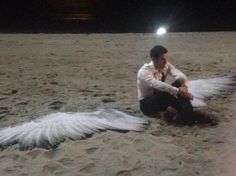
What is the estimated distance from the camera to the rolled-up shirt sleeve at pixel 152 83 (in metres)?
5.05

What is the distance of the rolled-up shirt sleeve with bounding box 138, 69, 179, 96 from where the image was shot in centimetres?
505

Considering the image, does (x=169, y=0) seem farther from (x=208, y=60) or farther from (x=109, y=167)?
(x=109, y=167)

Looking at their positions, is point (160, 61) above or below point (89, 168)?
above

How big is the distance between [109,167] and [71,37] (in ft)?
27.5

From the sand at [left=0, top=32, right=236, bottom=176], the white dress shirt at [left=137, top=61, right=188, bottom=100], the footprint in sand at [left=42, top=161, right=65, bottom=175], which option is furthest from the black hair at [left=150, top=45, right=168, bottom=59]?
the footprint in sand at [left=42, top=161, right=65, bottom=175]

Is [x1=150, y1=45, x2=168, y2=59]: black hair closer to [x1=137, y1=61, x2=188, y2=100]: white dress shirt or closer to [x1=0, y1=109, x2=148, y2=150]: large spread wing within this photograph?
[x1=137, y1=61, x2=188, y2=100]: white dress shirt

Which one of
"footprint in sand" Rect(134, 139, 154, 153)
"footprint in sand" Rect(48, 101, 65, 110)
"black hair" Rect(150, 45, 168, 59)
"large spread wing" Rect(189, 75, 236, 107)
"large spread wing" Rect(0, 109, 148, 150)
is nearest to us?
"footprint in sand" Rect(134, 139, 154, 153)

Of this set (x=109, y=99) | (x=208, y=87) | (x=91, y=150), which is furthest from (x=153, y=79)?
(x=208, y=87)

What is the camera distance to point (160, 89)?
511cm

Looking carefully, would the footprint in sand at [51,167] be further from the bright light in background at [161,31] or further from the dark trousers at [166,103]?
the bright light in background at [161,31]

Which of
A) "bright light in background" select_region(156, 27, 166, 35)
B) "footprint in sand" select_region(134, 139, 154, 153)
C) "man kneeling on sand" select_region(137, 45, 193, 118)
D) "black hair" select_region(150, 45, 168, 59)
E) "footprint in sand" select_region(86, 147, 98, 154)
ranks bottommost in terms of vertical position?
"footprint in sand" select_region(86, 147, 98, 154)

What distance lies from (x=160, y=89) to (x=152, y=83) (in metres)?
0.12

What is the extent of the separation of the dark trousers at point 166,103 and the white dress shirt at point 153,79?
0.25 feet

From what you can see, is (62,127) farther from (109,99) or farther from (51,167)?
(109,99)
